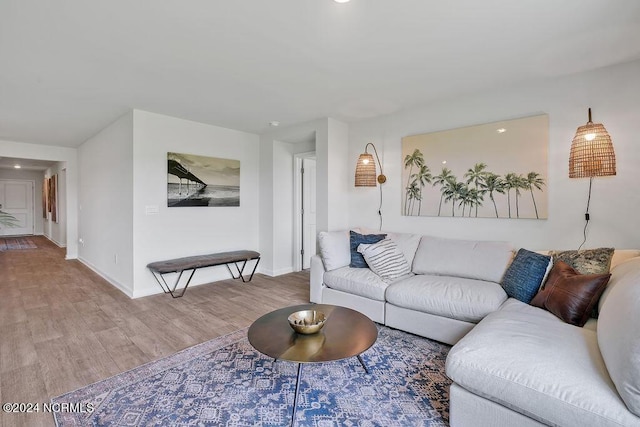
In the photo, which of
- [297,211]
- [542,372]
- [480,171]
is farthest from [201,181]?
[542,372]

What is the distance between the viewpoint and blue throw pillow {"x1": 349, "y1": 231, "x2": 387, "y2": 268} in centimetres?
346

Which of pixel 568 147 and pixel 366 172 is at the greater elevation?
pixel 568 147

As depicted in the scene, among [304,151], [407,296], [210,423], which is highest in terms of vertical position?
[304,151]

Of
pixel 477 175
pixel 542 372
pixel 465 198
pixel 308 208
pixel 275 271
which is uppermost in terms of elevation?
pixel 477 175

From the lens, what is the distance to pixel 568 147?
2.79 m

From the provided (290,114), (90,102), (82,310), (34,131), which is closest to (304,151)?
(290,114)

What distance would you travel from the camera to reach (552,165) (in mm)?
2879

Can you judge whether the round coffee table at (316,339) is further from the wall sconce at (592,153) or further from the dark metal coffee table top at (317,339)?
the wall sconce at (592,153)

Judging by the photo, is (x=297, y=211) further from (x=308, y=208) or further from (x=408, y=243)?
(x=408, y=243)

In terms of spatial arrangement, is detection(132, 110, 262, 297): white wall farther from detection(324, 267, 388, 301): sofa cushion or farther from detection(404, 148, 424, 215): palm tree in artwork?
detection(404, 148, 424, 215): palm tree in artwork

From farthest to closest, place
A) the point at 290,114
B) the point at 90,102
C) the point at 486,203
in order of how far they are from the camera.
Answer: the point at 290,114
the point at 90,102
the point at 486,203

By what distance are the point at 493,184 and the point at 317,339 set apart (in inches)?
99.0

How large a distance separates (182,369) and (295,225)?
331cm

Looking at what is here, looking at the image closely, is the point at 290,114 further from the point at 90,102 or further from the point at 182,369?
the point at 182,369
